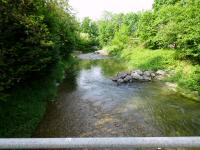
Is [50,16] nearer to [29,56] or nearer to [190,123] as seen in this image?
[29,56]

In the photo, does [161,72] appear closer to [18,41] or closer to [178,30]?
[178,30]

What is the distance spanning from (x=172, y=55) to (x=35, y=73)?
1770 cm

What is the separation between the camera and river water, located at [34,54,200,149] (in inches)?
467

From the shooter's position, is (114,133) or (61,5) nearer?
(114,133)

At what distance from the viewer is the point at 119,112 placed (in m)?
14.6

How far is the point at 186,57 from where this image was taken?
2503 cm

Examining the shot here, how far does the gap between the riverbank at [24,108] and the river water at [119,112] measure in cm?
49

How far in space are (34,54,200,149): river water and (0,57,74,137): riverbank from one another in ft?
1.60

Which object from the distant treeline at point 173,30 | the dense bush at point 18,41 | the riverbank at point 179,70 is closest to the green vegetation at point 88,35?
the distant treeline at point 173,30

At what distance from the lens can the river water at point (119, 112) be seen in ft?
38.9

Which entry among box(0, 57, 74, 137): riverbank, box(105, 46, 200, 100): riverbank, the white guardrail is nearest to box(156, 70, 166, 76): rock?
box(105, 46, 200, 100): riverbank

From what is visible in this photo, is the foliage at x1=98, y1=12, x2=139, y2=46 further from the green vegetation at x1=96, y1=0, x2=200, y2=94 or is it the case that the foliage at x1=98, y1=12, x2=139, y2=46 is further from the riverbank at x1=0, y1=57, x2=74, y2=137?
the riverbank at x1=0, y1=57, x2=74, y2=137

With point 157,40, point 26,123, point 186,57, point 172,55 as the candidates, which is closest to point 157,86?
point 186,57

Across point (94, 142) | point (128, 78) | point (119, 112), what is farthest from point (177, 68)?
point (94, 142)
